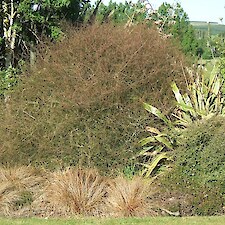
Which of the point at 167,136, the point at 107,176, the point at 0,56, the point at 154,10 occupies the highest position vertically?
the point at 154,10

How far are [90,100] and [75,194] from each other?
108 inches

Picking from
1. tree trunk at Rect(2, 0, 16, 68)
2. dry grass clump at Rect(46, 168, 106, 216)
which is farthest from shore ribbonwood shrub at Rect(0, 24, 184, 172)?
tree trunk at Rect(2, 0, 16, 68)

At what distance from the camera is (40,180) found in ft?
34.0

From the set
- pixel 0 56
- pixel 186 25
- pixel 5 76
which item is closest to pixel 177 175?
pixel 5 76

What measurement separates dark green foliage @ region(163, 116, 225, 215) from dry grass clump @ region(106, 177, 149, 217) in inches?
32.4

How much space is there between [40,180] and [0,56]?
259 inches

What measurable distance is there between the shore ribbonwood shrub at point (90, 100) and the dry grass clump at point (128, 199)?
2.07m

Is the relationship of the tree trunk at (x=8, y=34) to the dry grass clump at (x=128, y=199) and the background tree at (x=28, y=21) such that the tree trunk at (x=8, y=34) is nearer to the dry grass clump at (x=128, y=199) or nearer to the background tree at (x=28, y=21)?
the background tree at (x=28, y=21)

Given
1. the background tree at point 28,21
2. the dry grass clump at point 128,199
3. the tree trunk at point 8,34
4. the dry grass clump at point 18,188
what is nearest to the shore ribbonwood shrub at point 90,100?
the dry grass clump at point 18,188

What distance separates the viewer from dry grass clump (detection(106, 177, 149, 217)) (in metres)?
8.78

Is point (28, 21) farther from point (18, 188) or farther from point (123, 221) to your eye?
point (123, 221)

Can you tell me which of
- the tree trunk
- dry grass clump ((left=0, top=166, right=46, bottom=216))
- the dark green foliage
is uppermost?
the tree trunk

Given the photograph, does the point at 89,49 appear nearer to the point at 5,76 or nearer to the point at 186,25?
the point at 5,76

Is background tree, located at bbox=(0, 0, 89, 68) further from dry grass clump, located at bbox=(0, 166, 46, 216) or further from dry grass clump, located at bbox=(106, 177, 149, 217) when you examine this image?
dry grass clump, located at bbox=(106, 177, 149, 217)
